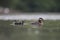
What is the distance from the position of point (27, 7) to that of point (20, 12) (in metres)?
0.87

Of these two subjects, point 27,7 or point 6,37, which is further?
point 27,7

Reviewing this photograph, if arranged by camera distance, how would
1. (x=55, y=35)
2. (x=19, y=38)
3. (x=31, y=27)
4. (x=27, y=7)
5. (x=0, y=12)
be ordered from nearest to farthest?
(x=19, y=38) → (x=55, y=35) → (x=31, y=27) → (x=0, y=12) → (x=27, y=7)

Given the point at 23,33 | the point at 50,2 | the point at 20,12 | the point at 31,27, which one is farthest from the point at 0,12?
the point at 23,33

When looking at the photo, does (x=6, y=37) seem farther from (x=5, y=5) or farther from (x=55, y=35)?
(x=5, y=5)

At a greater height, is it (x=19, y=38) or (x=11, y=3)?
(x=11, y=3)

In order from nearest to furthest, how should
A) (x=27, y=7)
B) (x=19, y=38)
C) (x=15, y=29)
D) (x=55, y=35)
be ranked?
(x=19, y=38)
(x=55, y=35)
(x=15, y=29)
(x=27, y=7)

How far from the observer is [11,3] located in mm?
20141

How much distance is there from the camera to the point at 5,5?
20.4 metres

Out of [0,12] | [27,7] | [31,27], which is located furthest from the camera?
[27,7]

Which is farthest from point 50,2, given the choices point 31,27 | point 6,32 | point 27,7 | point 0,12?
point 6,32

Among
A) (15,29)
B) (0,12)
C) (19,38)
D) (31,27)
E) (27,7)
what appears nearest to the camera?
(19,38)

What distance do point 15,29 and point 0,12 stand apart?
849 centimetres

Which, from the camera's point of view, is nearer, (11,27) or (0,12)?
(11,27)

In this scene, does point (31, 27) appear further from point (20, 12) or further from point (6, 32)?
point (20, 12)
